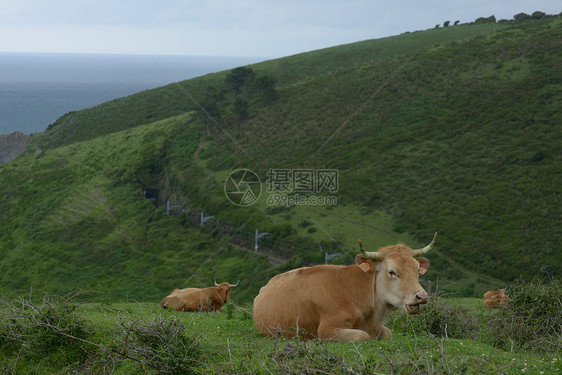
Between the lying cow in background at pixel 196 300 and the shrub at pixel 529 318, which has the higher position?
the shrub at pixel 529 318

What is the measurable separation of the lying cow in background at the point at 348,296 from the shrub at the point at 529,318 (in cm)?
281

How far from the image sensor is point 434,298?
36.4 ft

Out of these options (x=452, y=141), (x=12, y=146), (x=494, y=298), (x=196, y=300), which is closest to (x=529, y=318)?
(x=494, y=298)

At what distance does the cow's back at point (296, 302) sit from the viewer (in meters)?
8.82

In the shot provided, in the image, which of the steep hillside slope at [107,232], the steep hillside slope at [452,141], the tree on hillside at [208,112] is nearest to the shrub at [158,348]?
the steep hillside slope at [107,232]

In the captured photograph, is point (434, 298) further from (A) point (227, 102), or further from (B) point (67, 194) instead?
(A) point (227, 102)

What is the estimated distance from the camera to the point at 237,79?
7575 centimetres

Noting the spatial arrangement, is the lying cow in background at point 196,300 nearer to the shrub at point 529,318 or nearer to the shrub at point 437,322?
the shrub at point 437,322

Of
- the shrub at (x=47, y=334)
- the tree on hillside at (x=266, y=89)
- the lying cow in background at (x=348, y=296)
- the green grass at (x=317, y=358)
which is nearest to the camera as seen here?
the green grass at (x=317, y=358)

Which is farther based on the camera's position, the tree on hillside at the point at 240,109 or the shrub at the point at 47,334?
the tree on hillside at the point at 240,109

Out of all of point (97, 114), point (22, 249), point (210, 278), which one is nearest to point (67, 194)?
point (22, 249)

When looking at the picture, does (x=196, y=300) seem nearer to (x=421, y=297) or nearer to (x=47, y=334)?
(x=47, y=334)

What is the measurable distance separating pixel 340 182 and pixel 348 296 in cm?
3912

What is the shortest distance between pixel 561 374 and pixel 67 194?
5667 centimetres
